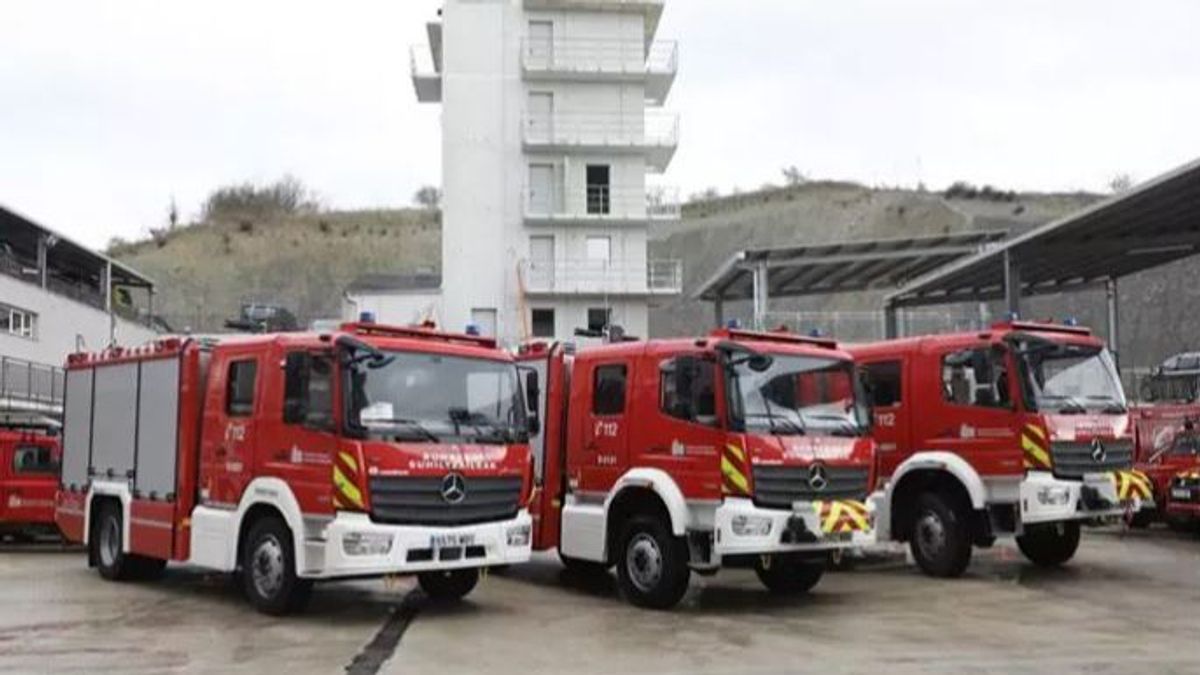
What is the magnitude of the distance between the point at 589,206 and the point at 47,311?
68.0 feet

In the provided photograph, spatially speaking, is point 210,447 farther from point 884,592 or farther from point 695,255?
point 695,255

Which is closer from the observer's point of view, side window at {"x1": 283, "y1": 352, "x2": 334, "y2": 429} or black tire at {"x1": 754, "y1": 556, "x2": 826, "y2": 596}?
side window at {"x1": 283, "y1": 352, "x2": 334, "y2": 429}

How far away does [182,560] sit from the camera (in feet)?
43.7

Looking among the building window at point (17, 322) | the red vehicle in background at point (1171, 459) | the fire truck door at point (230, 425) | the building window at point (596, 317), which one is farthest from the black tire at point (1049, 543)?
the building window at point (596, 317)

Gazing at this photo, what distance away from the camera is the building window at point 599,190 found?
5138 centimetres

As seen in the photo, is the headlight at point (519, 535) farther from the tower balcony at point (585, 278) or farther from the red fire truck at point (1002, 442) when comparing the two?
the tower balcony at point (585, 278)

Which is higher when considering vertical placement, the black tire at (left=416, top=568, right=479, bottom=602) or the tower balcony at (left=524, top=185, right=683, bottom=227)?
the tower balcony at (left=524, top=185, right=683, bottom=227)

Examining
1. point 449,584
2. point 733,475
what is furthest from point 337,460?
point 733,475

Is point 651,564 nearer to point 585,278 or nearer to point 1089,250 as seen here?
point 1089,250

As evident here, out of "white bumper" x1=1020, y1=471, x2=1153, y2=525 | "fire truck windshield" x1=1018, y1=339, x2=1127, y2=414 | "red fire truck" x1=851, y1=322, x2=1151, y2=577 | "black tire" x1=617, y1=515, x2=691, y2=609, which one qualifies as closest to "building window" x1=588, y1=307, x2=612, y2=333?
"red fire truck" x1=851, y1=322, x2=1151, y2=577

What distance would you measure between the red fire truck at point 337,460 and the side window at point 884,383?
567 centimetres

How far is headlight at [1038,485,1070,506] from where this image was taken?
1431 cm

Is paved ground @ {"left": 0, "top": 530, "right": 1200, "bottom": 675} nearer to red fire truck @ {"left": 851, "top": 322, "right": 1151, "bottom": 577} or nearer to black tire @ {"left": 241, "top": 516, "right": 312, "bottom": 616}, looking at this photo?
black tire @ {"left": 241, "top": 516, "right": 312, "bottom": 616}

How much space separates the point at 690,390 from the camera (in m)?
12.6
